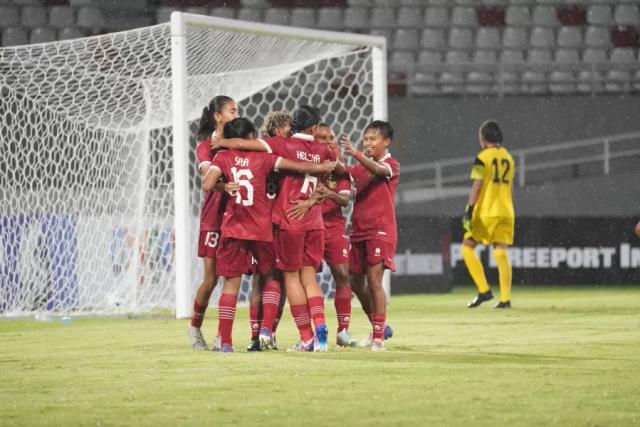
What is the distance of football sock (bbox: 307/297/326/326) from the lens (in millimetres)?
7348

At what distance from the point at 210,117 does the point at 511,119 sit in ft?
33.5

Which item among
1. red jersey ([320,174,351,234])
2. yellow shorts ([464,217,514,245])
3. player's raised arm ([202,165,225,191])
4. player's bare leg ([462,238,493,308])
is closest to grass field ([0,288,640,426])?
red jersey ([320,174,351,234])

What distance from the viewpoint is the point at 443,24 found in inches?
789

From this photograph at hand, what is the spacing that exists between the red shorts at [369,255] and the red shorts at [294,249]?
1.42 feet

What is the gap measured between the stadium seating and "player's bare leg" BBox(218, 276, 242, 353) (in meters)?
11.7

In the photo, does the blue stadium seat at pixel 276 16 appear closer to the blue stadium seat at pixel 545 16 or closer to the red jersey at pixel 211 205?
the blue stadium seat at pixel 545 16

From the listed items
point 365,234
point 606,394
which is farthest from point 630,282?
point 606,394

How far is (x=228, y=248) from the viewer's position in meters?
7.35

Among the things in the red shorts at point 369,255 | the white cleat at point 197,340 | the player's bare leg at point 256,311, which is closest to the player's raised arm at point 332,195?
the red shorts at point 369,255

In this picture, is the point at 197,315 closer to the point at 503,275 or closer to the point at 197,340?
the point at 197,340

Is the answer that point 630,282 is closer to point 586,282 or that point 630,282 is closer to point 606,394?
point 586,282

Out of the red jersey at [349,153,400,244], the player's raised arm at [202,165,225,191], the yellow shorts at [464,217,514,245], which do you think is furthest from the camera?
the yellow shorts at [464,217,514,245]

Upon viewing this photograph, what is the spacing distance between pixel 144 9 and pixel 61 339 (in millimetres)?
11826

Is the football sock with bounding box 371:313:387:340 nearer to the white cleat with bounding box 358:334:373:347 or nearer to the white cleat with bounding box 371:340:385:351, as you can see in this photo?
the white cleat with bounding box 371:340:385:351
